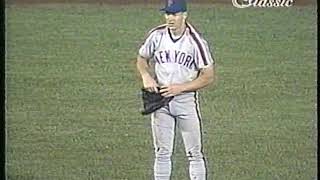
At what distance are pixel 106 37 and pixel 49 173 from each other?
66 cm

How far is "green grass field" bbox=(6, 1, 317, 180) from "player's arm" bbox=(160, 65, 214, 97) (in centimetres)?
8

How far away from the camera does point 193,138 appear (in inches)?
Result: 304

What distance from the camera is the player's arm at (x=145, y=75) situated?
7.64 metres

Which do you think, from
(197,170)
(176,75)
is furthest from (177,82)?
(197,170)

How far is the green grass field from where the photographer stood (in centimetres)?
777

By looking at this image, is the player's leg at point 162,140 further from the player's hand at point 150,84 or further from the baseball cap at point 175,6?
the baseball cap at point 175,6

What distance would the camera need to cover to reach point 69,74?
7.81 meters

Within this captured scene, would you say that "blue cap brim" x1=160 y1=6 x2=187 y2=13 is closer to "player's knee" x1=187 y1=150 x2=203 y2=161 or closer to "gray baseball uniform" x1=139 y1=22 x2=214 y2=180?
"gray baseball uniform" x1=139 y1=22 x2=214 y2=180

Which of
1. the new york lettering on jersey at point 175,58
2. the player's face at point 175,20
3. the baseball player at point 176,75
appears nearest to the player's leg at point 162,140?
the baseball player at point 176,75

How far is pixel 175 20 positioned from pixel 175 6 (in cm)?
7

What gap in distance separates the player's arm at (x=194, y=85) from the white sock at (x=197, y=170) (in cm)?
34

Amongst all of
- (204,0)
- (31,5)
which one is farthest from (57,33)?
(204,0)

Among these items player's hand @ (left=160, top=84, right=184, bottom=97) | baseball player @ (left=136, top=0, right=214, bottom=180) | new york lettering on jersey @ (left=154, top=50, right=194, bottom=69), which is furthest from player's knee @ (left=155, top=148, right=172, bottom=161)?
new york lettering on jersey @ (left=154, top=50, right=194, bottom=69)

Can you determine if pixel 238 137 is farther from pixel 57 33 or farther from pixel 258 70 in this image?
pixel 57 33
